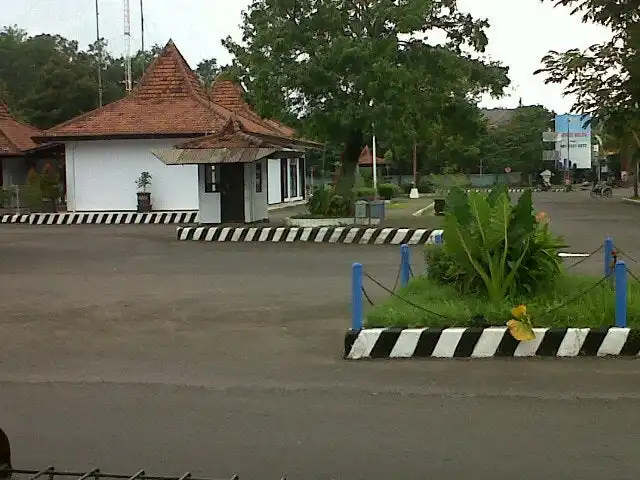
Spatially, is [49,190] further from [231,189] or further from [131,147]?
[231,189]

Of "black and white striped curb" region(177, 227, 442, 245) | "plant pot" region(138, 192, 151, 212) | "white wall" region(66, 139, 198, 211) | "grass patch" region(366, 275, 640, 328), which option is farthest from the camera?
"white wall" region(66, 139, 198, 211)

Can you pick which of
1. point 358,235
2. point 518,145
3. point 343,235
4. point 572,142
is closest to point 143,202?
point 343,235

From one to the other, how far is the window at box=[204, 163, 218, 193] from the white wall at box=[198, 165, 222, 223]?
0.06 meters

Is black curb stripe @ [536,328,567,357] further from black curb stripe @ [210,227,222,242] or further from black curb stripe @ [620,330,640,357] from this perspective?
black curb stripe @ [210,227,222,242]

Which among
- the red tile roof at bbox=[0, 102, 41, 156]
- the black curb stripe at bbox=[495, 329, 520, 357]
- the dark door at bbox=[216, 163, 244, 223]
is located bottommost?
the black curb stripe at bbox=[495, 329, 520, 357]

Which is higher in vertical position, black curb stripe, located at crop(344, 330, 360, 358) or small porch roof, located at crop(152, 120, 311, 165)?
small porch roof, located at crop(152, 120, 311, 165)

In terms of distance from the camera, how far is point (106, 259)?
18.6 metres

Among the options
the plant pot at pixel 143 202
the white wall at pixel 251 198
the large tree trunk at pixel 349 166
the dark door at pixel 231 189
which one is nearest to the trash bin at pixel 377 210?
the large tree trunk at pixel 349 166

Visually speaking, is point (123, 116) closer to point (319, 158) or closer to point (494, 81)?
point (494, 81)

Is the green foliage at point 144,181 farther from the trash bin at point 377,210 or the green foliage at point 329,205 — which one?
the trash bin at point 377,210

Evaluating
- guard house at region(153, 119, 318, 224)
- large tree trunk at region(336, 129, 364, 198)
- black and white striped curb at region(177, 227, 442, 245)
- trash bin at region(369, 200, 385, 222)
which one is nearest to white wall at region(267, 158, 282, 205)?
large tree trunk at region(336, 129, 364, 198)

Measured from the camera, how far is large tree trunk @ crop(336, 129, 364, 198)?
87.7 feet

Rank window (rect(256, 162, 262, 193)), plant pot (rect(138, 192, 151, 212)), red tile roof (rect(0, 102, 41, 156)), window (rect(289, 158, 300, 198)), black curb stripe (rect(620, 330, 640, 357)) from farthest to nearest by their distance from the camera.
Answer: window (rect(289, 158, 300, 198)) < red tile roof (rect(0, 102, 41, 156)) < plant pot (rect(138, 192, 151, 212)) < window (rect(256, 162, 262, 193)) < black curb stripe (rect(620, 330, 640, 357))

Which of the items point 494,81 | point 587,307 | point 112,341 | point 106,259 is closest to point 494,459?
point 587,307
